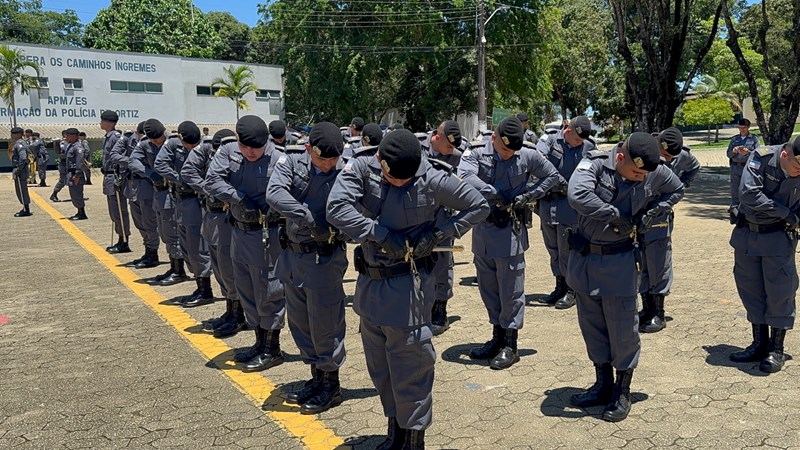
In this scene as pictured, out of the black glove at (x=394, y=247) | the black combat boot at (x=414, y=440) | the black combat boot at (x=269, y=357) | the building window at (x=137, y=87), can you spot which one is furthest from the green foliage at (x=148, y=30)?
the black combat boot at (x=414, y=440)

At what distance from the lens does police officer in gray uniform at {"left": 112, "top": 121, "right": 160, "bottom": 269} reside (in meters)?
8.98

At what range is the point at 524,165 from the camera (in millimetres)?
5910

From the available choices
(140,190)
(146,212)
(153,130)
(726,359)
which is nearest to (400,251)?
(726,359)

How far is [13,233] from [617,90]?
45.4m

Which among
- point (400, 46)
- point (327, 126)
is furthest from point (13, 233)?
point (400, 46)

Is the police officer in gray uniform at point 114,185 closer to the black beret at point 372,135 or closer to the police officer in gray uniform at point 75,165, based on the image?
the police officer in gray uniform at point 75,165

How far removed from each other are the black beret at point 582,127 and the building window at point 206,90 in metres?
34.3

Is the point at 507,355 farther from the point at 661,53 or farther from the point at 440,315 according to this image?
the point at 661,53

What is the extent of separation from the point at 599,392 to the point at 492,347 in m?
1.20

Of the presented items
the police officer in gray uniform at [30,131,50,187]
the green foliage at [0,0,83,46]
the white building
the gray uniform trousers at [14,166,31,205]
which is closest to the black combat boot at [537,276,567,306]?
the gray uniform trousers at [14,166,31,205]

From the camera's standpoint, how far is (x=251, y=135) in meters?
5.50

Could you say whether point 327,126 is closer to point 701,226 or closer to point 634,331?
point 634,331

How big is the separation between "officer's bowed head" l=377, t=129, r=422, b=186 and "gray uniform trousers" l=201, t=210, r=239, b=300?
115 inches

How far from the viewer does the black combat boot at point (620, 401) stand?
4477mm
